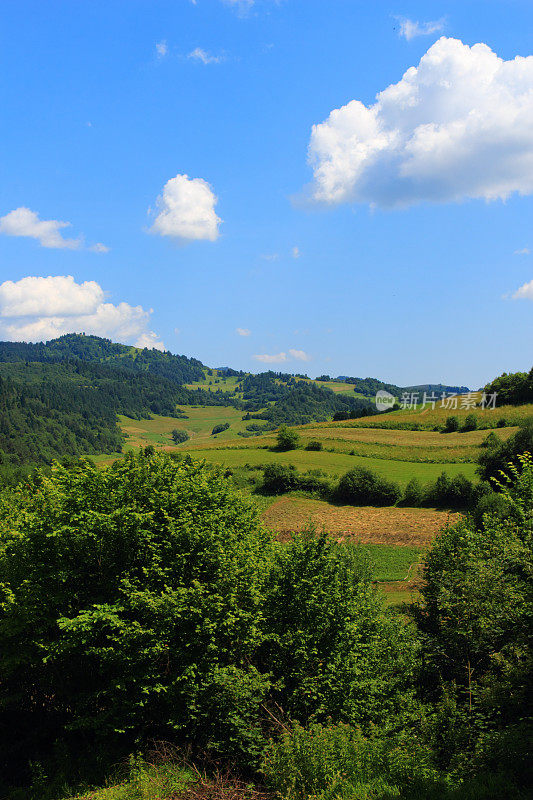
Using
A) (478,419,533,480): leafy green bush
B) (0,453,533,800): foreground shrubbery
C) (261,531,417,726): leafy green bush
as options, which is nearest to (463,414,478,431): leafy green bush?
(478,419,533,480): leafy green bush

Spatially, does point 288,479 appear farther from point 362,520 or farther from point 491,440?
point 491,440

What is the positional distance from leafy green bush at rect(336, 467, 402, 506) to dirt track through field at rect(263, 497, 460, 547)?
2261mm

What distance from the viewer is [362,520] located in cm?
7094

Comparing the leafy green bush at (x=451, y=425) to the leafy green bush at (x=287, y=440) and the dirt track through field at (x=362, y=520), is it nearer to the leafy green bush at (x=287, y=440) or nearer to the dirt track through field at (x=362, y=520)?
the leafy green bush at (x=287, y=440)

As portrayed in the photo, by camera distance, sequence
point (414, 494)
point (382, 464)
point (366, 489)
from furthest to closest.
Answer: point (382, 464) → point (366, 489) → point (414, 494)

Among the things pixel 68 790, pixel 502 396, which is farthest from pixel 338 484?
pixel 68 790

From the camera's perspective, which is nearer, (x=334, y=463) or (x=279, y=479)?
(x=279, y=479)

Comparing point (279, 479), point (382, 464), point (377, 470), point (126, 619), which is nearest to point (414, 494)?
point (377, 470)

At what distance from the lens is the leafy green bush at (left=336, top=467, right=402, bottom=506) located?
77.3 m

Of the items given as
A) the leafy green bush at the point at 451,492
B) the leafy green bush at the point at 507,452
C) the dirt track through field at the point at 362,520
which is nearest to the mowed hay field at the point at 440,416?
the leafy green bush at the point at 507,452

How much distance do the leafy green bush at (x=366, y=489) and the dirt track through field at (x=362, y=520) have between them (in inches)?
89.0

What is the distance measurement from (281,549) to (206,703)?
9.04 meters

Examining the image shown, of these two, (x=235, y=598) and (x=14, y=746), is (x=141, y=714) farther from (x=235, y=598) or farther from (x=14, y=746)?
(x=14, y=746)

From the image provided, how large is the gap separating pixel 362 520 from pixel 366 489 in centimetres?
875
